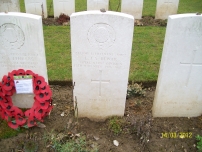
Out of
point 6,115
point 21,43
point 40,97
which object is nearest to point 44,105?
point 40,97

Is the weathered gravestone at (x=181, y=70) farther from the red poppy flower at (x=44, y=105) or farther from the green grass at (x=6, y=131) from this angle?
the green grass at (x=6, y=131)

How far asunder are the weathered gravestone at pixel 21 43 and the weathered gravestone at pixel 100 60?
0.49m

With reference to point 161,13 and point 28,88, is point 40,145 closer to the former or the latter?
point 28,88

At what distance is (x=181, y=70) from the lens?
3311 mm

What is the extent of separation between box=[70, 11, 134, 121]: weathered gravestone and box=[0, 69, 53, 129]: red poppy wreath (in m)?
0.50

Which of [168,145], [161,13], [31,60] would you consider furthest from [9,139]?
[161,13]

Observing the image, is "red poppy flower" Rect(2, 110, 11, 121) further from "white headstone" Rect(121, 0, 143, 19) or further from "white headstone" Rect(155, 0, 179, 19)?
"white headstone" Rect(155, 0, 179, 19)

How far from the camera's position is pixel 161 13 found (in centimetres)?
905

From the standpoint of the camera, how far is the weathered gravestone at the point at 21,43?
118 inches

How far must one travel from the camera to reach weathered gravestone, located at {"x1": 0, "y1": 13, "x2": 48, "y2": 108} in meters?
3.01

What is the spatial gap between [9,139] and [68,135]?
858 millimetres

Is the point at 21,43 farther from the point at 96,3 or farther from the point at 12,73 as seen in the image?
the point at 96,3

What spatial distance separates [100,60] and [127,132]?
3.84 feet
